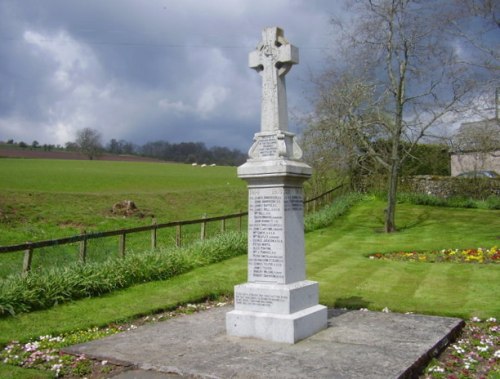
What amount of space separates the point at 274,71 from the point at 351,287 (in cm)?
565

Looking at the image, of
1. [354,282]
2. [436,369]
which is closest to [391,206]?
[354,282]

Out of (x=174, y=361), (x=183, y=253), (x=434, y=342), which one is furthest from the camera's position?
(x=183, y=253)

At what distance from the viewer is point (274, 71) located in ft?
26.0

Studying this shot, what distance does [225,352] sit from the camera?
6.84 m

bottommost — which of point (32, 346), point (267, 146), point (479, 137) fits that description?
point (32, 346)

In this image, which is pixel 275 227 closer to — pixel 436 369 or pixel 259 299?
pixel 259 299

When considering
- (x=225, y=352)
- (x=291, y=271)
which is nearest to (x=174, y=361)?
(x=225, y=352)

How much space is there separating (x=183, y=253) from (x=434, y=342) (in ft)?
27.4

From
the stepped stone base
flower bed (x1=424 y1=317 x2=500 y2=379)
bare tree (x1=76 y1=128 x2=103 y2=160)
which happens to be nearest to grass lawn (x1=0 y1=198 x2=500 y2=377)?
flower bed (x1=424 y1=317 x2=500 y2=379)

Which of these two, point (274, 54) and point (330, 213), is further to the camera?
point (330, 213)

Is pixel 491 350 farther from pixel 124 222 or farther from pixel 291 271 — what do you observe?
pixel 124 222

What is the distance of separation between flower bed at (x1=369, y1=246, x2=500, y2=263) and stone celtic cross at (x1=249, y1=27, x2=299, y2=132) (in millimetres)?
8840

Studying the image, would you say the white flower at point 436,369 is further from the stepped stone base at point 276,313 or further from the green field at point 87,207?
the green field at point 87,207

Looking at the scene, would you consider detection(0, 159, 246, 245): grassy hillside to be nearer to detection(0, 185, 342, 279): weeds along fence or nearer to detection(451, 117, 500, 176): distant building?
detection(0, 185, 342, 279): weeds along fence
